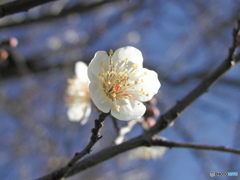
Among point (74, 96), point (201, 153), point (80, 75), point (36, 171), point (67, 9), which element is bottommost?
point (36, 171)

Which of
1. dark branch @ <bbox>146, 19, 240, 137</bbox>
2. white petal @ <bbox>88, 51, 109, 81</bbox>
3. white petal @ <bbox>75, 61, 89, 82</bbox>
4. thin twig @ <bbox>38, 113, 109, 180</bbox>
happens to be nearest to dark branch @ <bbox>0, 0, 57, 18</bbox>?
white petal @ <bbox>88, 51, 109, 81</bbox>

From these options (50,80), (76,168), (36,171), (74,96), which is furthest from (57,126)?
(76,168)

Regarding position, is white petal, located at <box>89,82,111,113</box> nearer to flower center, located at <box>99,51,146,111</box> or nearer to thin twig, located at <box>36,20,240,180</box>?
flower center, located at <box>99,51,146,111</box>

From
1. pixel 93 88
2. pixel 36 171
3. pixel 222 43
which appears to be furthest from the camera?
pixel 36 171

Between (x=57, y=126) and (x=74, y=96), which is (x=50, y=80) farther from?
(x=74, y=96)

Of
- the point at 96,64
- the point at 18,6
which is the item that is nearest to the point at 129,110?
the point at 96,64

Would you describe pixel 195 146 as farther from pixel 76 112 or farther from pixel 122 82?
pixel 76 112

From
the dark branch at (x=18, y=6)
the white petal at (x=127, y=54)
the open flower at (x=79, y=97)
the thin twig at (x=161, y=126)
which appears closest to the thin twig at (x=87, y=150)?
the thin twig at (x=161, y=126)

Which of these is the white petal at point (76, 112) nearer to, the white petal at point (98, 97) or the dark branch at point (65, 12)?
the white petal at point (98, 97)
